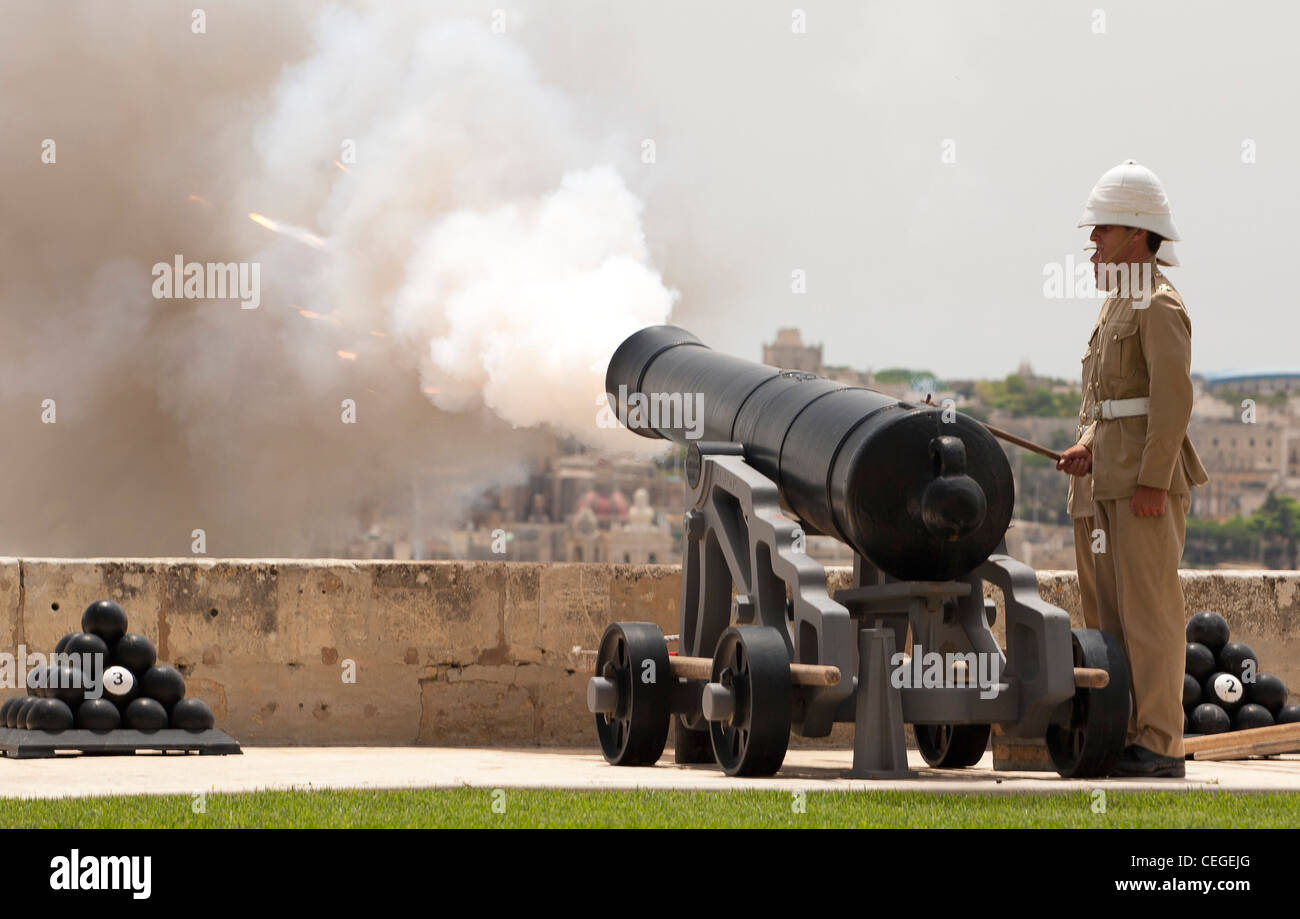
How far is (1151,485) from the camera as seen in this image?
7.39 metres

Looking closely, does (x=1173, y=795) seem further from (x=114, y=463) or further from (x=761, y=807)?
(x=114, y=463)

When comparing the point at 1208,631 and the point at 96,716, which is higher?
the point at 1208,631

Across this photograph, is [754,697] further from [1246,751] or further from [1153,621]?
[1246,751]

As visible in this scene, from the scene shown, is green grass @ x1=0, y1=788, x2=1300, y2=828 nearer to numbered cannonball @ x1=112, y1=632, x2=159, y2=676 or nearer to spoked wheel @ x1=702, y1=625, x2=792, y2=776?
spoked wheel @ x1=702, y1=625, x2=792, y2=776

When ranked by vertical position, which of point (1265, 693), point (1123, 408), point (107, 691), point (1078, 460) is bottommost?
point (1265, 693)

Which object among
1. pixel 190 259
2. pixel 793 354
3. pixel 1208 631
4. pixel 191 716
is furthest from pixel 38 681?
pixel 793 354

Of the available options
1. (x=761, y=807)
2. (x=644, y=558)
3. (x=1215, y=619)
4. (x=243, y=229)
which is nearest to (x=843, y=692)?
(x=761, y=807)

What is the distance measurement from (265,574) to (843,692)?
3.78 m

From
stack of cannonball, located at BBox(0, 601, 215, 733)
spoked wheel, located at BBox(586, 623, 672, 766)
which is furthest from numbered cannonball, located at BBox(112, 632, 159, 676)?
spoked wheel, located at BBox(586, 623, 672, 766)

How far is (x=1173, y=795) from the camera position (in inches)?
258

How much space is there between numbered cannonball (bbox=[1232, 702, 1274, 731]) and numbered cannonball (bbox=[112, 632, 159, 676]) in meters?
4.89

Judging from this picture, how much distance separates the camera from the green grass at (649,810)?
557 centimetres

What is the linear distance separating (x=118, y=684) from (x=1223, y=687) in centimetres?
494

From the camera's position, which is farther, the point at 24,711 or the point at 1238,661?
the point at 1238,661
